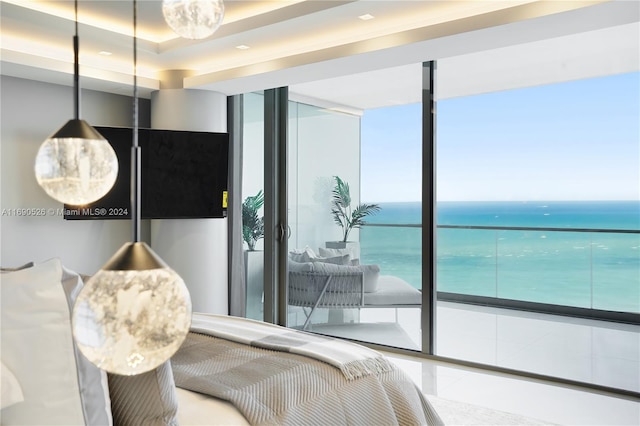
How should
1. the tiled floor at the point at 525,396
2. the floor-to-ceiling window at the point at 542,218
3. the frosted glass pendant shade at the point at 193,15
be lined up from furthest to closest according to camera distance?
the floor-to-ceiling window at the point at 542,218, the tiled floor at the point at 525,396, the frosted glass pendant shade at the point at 193,15

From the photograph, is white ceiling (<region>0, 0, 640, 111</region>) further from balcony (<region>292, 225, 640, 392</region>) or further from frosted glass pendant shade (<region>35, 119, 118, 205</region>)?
frosted glass pendant shade (<region>35, 119, 118, 205</region>)

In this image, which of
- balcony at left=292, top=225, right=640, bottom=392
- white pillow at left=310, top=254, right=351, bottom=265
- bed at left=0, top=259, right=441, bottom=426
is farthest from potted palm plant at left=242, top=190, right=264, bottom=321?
bed at left=0, top=259, right=441, bottom=426

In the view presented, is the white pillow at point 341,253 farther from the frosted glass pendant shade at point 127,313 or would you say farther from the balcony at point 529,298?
the frosted glass pendant shade at point 127,313

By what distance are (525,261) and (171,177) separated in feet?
10.3

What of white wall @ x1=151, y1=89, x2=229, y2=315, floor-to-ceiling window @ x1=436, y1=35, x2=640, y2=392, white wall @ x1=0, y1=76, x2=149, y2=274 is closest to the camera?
floor-to-ceiling window @ x1=436, y1=35, x2=640, y2=392

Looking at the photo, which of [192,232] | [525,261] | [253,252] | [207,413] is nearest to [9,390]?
[207,413]

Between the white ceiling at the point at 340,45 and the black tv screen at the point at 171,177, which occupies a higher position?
the white ceiling at the point at 340,45

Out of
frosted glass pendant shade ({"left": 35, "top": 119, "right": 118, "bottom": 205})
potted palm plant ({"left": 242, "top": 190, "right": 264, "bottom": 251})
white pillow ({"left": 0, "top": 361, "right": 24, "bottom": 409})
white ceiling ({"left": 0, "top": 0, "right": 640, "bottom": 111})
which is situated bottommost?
white pillow ({"left": 0, "top": 361, "right": 24, "bottom": 409})

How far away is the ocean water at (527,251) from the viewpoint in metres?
3.71

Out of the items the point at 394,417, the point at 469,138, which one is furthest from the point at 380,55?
the point at 394,417

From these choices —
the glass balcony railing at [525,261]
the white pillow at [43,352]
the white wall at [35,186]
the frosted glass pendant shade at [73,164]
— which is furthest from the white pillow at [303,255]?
the frosted glass pendant shade at [73,164]

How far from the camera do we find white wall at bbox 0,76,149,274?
455 centimetres

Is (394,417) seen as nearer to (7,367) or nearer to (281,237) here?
(7,367)

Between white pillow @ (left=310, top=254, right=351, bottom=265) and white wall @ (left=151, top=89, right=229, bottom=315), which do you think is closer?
white pillow @ (left=310, top=254, right=351, bottom=265)
